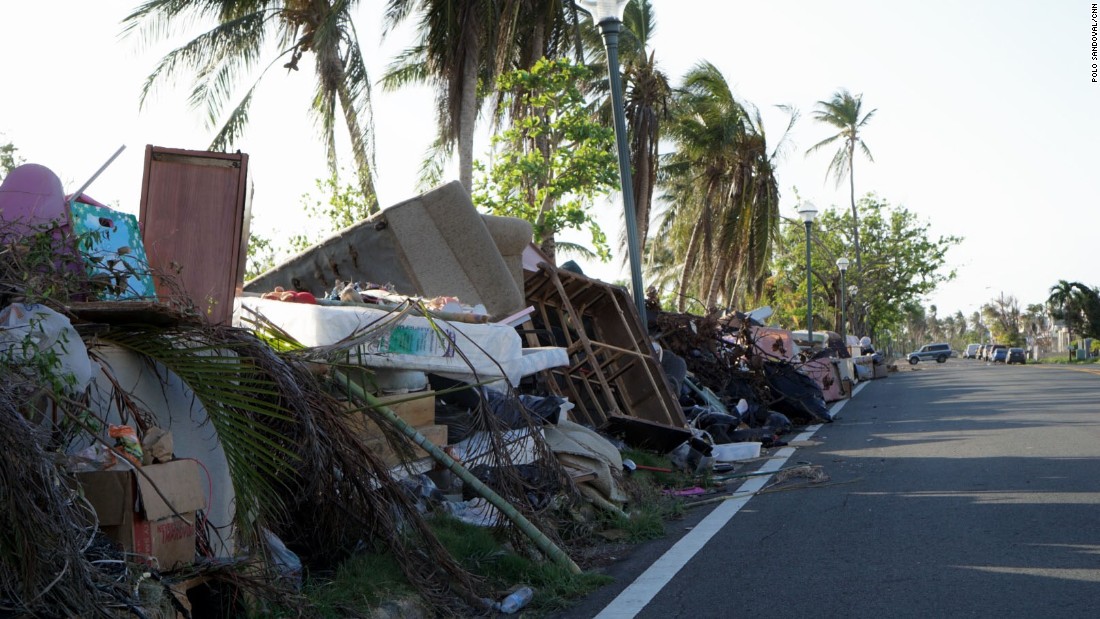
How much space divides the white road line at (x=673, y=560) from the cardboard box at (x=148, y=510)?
207 centimetres

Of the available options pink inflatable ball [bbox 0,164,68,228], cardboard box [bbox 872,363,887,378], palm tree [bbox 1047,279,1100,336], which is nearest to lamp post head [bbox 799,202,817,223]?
cardboard box [bbox 872,363,887,378]

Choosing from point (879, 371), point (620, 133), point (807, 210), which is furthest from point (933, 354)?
point (620, 133)

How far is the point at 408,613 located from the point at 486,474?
1507 millimetres

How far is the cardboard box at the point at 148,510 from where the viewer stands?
4.23m

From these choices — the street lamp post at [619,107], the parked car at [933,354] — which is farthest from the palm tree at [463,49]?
the parked car at [933,354]

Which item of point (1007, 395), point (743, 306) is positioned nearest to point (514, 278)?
point (1007, 395)

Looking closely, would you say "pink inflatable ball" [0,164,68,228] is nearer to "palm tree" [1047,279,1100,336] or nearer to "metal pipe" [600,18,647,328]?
"metal pipe" [600,18,647,328]

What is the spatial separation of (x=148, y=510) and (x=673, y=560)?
11.2ft

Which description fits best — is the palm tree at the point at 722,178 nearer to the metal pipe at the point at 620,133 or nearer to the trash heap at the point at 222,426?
the metal pipe at the point at 620,133

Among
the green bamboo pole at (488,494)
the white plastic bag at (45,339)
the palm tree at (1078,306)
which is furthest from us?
the palm tree at (1078,306)

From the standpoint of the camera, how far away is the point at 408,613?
5.14 m

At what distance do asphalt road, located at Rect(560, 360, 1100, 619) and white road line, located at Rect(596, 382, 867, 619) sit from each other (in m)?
0.04

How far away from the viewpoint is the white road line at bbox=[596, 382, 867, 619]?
542 centimetres

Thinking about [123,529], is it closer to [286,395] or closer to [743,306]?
[286,395]
